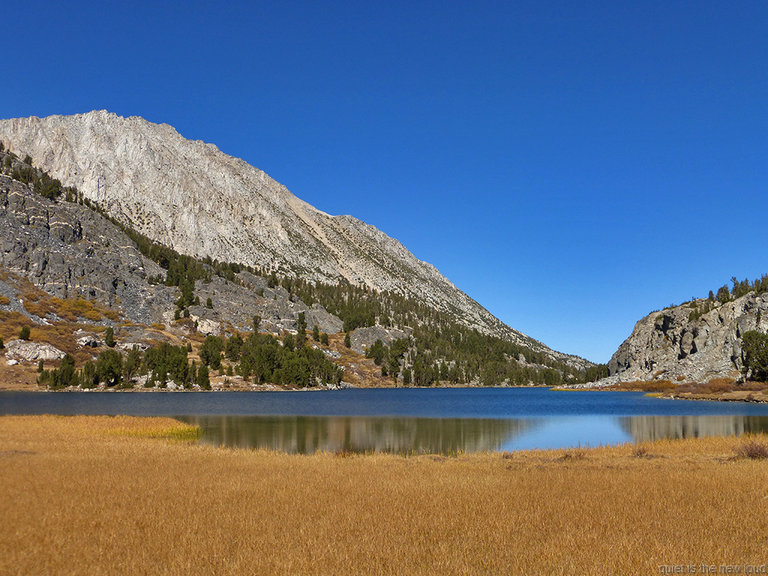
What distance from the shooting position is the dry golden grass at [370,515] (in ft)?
41.7

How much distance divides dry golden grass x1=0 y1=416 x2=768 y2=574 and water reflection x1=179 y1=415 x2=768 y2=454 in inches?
567

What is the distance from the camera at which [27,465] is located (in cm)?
2633

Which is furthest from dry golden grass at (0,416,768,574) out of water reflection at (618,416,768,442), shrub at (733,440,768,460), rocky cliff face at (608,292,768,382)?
rocky cliff face at (608,292,768,382)

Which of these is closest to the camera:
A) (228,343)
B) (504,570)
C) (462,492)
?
(504,570)

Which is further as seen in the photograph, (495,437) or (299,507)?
(495,437)

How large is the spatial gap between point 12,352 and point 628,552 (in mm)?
172594

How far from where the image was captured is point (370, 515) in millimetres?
17469

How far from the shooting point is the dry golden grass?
12703 mm

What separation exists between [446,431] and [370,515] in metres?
42.2

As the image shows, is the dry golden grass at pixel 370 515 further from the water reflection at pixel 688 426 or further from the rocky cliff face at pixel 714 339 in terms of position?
the rocky cliff face at pixel 714 339

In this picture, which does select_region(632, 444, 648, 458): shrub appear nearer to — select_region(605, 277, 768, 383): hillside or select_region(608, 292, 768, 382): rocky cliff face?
select_region(605, 277, 768, 383): hillside

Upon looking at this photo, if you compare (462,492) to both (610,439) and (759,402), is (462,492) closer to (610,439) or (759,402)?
(610,439)

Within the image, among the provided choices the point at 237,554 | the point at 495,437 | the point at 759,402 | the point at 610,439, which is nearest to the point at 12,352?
the point at 495,437

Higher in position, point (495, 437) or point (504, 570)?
point (504, 570)
